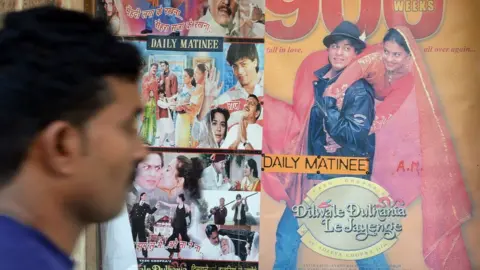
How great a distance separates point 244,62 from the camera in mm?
1211

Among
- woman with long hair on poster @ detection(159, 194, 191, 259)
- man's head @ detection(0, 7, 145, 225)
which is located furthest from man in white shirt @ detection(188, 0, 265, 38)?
man's head @ detection(0, 7, 145, 225)

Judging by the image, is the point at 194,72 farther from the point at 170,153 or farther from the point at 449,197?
the point at 449,197

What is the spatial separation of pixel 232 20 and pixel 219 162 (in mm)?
321

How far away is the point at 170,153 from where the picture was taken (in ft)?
4.04

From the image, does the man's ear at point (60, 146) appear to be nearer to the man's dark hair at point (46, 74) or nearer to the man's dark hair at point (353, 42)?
the man's dark hair at point (46, 74)

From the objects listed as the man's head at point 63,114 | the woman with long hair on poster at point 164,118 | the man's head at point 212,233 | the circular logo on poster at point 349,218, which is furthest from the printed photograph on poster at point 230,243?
the man's head at point 63,114

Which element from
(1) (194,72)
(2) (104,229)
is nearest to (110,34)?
(1) (194,72)

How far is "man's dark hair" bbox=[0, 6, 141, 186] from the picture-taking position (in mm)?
440

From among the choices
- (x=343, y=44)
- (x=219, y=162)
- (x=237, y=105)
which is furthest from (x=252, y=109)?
(x=343, y=44)

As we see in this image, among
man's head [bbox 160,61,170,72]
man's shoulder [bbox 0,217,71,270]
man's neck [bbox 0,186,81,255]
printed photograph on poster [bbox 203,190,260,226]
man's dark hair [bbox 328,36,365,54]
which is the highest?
man's dark hair [bbox 328,36,365,54]

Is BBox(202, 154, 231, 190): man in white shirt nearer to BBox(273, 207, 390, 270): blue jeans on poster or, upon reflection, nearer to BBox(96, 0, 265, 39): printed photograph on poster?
BBox(273, 207, 390, 270): blue jeans on poster

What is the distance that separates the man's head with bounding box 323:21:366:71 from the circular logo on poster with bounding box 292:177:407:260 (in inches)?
10.2

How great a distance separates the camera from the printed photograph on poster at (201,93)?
1.21 metres

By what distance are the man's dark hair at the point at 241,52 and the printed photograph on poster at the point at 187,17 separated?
2cm
